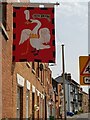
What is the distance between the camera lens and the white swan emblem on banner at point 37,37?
10977mm

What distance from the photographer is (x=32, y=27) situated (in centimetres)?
1102

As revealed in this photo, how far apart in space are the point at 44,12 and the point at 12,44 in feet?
4.57

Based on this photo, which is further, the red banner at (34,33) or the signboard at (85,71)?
the red banner at (34,33)

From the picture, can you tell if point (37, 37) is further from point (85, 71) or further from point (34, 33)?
point (85, 71)

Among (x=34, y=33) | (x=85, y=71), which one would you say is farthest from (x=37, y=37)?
(x=85, y=71)

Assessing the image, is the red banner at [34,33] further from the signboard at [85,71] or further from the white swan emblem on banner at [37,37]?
the signboard at [85,71]

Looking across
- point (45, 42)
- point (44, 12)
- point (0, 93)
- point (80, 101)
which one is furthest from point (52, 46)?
point (80, 101)

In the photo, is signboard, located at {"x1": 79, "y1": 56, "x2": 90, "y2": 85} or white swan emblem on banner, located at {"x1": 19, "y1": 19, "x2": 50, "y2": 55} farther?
white swan emblem on banner, located at {"x1": 19, "y1": 19, "x2": 50, "y2": 55}

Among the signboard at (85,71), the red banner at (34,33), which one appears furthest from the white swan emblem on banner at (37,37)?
the signboard at (85,71)

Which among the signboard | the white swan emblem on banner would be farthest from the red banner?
the signboard

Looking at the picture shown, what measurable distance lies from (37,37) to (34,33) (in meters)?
0.14

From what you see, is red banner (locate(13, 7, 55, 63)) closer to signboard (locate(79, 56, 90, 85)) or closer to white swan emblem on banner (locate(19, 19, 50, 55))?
white swan emblem on banner (locate(19, 19, 50, 55))

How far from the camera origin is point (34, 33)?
1100 centimetres

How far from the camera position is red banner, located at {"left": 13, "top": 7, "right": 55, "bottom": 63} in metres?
10.9
